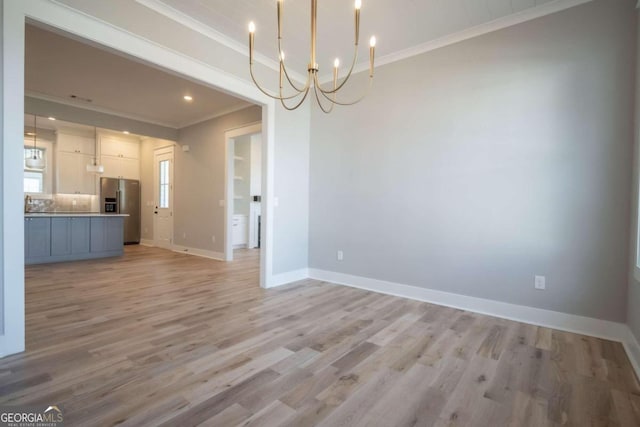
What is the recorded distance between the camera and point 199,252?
21.6 feet

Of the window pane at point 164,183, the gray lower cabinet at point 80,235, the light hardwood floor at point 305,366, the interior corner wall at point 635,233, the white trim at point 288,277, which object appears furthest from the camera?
the window pane at point 164,183

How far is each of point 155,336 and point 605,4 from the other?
15.5 ft

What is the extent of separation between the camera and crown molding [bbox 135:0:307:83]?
2739 millimetres

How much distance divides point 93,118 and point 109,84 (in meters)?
1.81

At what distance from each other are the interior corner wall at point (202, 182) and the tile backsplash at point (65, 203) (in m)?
2.76

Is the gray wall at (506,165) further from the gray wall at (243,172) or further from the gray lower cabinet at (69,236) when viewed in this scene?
the gray lower cabinet at (69,236)

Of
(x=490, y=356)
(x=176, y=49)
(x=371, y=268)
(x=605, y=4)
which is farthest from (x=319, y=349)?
(x=605, y=4)

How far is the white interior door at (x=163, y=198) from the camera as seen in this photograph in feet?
24.3

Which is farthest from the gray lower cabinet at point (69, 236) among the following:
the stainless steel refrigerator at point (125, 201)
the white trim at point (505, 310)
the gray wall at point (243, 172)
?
the white trim at point (505, 310)

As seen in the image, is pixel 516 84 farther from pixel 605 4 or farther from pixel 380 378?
pixel 380 378

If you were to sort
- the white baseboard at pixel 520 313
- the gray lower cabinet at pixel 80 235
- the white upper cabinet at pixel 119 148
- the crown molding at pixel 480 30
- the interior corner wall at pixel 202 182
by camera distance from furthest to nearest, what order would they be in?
the white upper cabinet at pixel 119 148, the interior corner wall at pixel 202 182, the gray lower cabinet at pixel 80 235, the crown molding at pixel 480 30, the white baseboard at pixel 520 313

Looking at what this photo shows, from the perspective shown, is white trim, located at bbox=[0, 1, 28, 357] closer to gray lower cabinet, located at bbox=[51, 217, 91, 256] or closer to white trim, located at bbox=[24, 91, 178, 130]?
white trim, located at bbox=[24, 91, 178, 130]

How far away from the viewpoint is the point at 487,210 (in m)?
3.09

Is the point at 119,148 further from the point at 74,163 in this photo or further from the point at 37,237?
the point at 37,237
